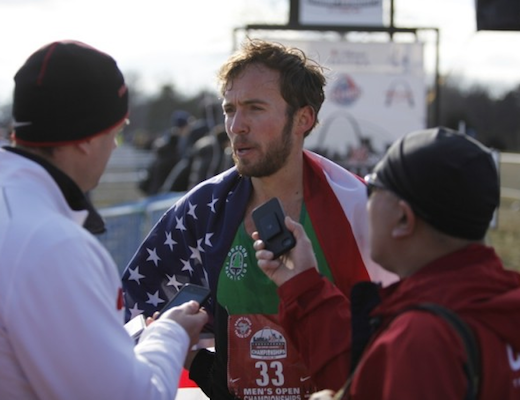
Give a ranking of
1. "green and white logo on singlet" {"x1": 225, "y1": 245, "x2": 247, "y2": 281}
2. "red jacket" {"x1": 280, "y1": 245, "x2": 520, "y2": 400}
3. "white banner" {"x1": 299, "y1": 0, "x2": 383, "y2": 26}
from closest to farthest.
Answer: "red jacket" {"x1": 280, "y1": 245, "x2": 520, "y2": 400}
"green and white logo on singlet" {"x1": 225, "y1": 245, "x2": 247, "y2": 281}
"white banner" {"x1": 299, "y1": 0, "x2": 383, "y2": 26}

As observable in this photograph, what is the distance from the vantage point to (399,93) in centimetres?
1055

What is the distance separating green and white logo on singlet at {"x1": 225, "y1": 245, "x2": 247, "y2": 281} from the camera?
3371 millimetres

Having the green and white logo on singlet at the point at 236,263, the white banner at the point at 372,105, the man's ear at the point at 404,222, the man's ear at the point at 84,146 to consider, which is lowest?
the white banner at the point at 372,105

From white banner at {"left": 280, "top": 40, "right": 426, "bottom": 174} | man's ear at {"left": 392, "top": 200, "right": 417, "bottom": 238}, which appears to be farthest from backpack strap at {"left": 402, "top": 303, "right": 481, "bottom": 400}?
white banner at {"left": 280, "top": 40, "right": 426, "bottom": 174}

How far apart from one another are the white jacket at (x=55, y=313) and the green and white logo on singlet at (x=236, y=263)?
1.17 metres

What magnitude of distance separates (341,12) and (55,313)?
8.39 metres

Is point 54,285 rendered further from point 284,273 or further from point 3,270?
point 284,273

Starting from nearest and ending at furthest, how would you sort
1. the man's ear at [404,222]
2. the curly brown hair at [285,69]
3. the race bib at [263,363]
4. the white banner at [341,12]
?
the man's ear at [404,222], the race bib at [263,363], the curly brown hair at [285,69], the white banner at [341,12]

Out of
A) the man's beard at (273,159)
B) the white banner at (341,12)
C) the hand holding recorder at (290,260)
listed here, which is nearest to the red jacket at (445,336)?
the hand holding recorder at (290,260)

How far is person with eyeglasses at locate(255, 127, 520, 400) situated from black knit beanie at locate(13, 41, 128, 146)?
761 millimetres

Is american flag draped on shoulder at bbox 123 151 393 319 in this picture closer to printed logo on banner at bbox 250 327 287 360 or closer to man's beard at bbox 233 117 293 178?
man's beard at bbox 233 117 293 178

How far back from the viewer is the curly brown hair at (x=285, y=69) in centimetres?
366

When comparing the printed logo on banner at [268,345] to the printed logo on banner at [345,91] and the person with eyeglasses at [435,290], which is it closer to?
the person with eyeglasses at [435,290]

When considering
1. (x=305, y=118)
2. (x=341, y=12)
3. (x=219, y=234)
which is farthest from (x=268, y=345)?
(x=341, y=12)
